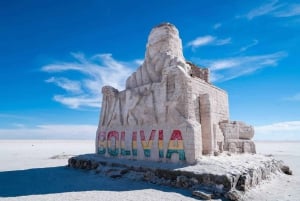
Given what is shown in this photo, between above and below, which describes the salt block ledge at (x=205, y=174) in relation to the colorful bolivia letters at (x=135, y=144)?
below

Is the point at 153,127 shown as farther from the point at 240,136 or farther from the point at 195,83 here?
the point at 240,136

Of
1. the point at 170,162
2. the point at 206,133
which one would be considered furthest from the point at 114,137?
the point at 206,133

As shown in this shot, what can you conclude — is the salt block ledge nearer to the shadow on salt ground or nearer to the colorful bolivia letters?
the shadow on salt ground

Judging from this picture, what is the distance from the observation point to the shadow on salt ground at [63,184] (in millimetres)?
8750

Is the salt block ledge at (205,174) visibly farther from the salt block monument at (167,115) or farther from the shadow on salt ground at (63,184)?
the salt block monument at (167,115)

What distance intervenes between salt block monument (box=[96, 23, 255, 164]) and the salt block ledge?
60cm

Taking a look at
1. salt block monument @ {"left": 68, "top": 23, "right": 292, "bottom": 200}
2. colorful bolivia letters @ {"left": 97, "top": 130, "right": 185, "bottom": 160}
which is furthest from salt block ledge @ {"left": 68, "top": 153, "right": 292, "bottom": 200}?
colorful bolivia letters @ {"left": 97, "top": 130, "right": 185, "bottom": 160}

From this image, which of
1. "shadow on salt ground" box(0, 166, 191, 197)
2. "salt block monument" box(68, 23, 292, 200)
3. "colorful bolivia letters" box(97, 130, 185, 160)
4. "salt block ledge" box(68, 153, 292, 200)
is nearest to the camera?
"salt block ledge" box(68, 153, 292, 200)

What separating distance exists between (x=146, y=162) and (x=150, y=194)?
2.80m

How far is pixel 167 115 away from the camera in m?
10.5

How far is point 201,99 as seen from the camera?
35.3 feet

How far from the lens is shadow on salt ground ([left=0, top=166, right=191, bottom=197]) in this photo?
8750mm

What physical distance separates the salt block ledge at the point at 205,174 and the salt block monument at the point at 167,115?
0.60m

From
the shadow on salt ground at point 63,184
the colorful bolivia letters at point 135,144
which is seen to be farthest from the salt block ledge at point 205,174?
the colorful bolivia letters at point 135,144
